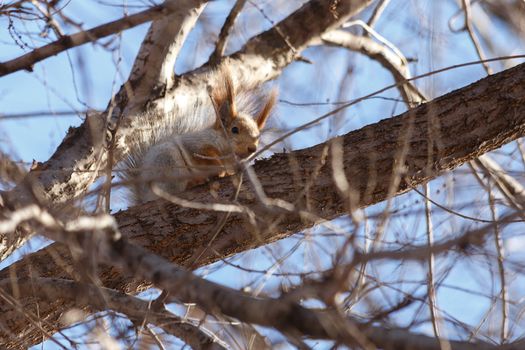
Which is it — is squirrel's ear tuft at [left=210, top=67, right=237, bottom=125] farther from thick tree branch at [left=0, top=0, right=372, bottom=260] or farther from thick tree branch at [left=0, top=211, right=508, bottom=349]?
thick tree branch at [left=0, top=211, right=508, bottom=349]

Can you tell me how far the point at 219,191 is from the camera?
2.88 m

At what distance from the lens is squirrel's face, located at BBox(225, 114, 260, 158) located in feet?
12.0

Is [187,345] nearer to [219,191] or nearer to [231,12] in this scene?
[219,191]

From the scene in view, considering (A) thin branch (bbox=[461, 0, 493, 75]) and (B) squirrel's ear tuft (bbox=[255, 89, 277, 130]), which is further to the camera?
(B) squirrel's ear tuft (bbox=[255, 89, 277, 130])

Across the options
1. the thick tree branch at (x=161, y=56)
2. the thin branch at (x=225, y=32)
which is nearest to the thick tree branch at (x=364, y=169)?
the thick tree branch at (x=161, y=56)

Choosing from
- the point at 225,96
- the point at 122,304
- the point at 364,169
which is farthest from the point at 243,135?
the point at 122,304

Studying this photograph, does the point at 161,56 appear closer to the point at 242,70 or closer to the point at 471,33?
the point at 242,70

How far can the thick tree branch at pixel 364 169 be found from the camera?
8.95 feet

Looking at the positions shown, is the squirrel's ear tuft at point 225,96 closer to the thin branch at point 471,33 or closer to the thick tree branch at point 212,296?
the thin branch at point 471,33

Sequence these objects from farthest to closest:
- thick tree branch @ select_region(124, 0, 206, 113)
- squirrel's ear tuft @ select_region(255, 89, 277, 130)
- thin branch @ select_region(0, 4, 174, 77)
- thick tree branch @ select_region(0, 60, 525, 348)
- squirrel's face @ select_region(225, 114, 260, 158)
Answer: squirrel's ear tuft @ select_region(255, 89, 277, 130) < squirrel's face @ select_region(225, 114, 260, 158) < thick tree branch @ select_region(124, 0, 206, 113) < thick tree branch @ select_region(0, 60, 525, 348) < thin branch @ select_region(0, 4, 174, 77)

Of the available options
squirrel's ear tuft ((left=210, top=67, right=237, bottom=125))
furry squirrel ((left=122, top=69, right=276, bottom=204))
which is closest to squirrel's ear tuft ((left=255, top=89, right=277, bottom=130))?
furry squirrel ((left=122, top=69, right=276, bottom=204))

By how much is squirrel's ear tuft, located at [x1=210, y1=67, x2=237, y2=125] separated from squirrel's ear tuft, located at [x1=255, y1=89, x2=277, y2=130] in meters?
0.26

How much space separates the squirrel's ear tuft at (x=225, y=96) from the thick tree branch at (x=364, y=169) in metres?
1.01

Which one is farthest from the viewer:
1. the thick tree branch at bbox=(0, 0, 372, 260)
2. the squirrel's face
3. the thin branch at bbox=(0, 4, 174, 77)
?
the squirrel's face
